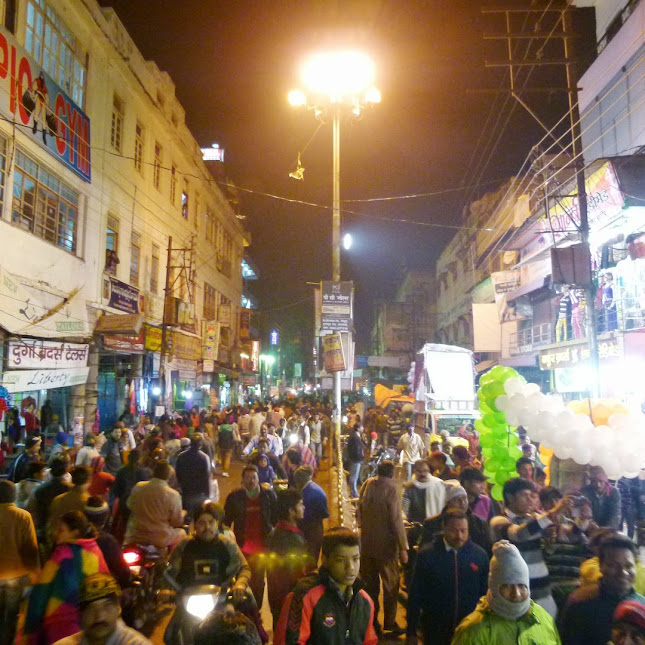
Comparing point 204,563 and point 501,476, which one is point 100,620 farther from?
point 501,476

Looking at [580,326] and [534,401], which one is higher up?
[580,326]

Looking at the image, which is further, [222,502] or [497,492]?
[222,502]

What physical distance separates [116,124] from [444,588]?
63.7 feet

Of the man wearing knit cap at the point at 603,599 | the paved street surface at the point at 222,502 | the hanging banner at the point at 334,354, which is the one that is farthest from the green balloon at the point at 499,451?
the man wearing knit cap at the point at 603,599

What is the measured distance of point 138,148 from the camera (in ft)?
69.9

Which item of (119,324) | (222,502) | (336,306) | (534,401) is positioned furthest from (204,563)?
(119,324)

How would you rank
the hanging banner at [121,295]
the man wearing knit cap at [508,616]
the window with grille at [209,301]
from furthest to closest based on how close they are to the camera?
the window with grille at [209,301], the hanging banner at [121,295], the man wearing knit cap at [508,616]

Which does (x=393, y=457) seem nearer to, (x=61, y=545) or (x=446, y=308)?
(x=61, y=545)

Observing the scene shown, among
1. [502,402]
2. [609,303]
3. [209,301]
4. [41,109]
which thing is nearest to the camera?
[502,402]

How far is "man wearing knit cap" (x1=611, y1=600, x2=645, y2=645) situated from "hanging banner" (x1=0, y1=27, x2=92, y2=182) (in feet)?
46.3

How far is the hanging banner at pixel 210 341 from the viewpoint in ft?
89.3

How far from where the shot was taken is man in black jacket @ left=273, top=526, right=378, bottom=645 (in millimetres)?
3158

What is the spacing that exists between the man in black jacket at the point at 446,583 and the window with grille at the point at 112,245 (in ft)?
53.8

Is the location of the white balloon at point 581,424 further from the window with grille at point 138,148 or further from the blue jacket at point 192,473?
the window with grille at point 138,148
